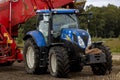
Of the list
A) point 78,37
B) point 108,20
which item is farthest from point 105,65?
point 108,20

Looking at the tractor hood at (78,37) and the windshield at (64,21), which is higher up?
the windshield at (64,21)

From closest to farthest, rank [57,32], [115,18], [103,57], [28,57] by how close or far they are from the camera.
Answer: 1. [103,57]
2. [57,32]
3. [28,57]
4. [115,18]

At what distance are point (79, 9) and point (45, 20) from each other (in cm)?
171

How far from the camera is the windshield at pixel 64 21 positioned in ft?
46.9

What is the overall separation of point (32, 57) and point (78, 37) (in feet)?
8.01

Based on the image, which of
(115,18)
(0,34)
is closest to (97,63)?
(0,34)

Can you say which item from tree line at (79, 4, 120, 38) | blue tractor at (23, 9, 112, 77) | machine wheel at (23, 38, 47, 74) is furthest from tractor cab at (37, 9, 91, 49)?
tree line at (79, 4, 120, 38)

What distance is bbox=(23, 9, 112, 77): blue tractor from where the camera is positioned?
13.2m

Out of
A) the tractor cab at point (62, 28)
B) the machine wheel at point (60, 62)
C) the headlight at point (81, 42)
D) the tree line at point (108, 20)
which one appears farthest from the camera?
the tree line at point (108, 20)

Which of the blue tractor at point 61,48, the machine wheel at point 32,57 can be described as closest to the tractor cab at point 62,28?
the blue tractor at point 61,48

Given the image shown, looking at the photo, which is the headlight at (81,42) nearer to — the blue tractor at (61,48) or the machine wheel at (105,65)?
the blue tractor at (61,48)

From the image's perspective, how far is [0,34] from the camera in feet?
52.8

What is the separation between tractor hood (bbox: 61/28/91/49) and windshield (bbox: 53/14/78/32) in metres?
0.46

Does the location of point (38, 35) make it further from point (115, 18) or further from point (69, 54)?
point (115, 18)
